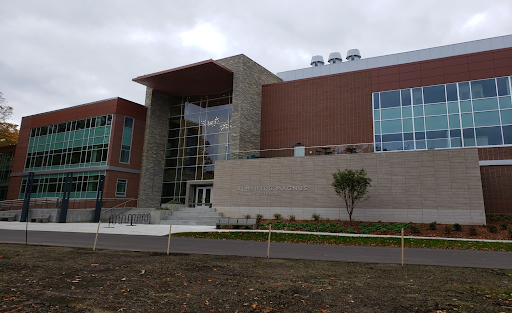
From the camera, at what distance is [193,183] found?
34969mm

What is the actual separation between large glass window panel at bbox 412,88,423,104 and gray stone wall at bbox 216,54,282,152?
14717 millimetres

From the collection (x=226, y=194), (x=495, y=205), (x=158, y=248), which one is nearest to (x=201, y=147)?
(x=226, y=194)

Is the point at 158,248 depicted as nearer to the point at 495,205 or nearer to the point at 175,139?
the point at 495,205

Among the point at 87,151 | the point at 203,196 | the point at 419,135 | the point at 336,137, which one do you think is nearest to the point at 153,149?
the point at 87,151

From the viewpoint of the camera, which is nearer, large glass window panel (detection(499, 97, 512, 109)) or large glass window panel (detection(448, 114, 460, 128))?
large glass window panel (detection(499, 97, 512, 109))

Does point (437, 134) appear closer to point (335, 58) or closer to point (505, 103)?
point (505, 103)

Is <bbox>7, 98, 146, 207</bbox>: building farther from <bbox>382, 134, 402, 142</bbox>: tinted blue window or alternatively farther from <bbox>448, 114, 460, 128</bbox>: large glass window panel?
<bbox>448, 114, 460, 128</bbox>: large glass window panel

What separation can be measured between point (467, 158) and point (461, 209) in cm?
353

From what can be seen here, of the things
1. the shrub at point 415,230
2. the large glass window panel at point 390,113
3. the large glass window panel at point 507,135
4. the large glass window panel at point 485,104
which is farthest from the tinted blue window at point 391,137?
the shrub at point 415,230

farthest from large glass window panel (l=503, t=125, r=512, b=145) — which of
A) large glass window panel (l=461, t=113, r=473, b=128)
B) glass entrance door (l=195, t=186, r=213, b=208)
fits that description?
glass entrance door (l=195, t=186, r=213, b=208)

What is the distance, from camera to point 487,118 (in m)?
25.9

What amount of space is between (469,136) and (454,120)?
1716 millimetres

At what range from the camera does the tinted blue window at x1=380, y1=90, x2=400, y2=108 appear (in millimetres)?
29234

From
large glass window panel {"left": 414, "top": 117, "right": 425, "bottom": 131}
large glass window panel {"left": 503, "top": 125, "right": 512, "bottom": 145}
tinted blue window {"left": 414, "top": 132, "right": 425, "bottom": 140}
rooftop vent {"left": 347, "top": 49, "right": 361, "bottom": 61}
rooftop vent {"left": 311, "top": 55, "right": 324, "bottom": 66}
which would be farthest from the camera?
rooftop vent {"left": 311, "top": 55, "right": 324, "bottom": 66}
